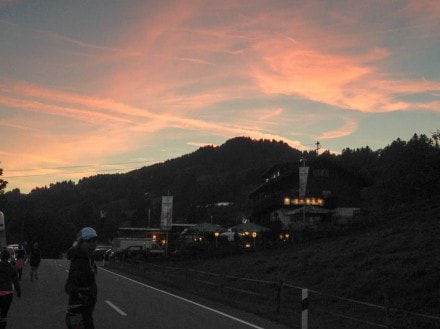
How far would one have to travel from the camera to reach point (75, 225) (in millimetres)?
159250

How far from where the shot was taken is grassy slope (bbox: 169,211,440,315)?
17.7 meters

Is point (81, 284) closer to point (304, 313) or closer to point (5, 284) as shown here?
point (5, 284)

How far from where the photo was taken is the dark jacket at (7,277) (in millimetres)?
9430

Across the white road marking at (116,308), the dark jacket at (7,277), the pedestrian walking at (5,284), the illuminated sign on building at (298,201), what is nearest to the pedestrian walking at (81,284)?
the pedestrian walking at (5,284)

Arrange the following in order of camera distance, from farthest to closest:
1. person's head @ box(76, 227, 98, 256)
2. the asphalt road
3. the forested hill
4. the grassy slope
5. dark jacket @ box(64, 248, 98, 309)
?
the forested hill
the grassy slope
the asphalt road
person's head @ box(76, 227, 98, 256)
dark jacket @ box(64, 248, 98, 309)

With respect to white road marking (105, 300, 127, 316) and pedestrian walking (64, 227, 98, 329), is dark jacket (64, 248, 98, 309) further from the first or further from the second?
white road marking (105, 300, 127, 316)

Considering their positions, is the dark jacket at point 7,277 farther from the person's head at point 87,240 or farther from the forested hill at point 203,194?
the forested hill at point 203,194

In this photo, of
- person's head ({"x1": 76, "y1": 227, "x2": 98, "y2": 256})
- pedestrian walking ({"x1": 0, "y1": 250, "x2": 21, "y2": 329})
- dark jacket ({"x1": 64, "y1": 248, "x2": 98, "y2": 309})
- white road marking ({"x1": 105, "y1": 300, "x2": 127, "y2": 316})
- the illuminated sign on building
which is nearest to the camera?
dark jacket ({"x1": 64, "y1": 248, "x2": 98, "y2": 309})

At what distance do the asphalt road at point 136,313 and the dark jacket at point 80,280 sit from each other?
442 cm

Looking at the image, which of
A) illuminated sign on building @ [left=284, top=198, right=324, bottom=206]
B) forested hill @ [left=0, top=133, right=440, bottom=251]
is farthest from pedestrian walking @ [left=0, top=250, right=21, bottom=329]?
forested hill @ [left=0, top=133, right=440, bottom=251]

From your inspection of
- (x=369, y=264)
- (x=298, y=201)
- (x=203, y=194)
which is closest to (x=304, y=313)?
(x=369, y=264)

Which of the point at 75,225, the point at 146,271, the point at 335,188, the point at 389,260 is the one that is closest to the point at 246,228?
the point at 146,271

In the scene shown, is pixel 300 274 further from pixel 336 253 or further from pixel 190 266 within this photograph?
pixel 190 266

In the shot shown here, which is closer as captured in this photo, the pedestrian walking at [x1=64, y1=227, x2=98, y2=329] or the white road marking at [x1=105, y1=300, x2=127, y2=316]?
the pedestrian walking at [x1=64, y1=227, x2=98, y2=329]
